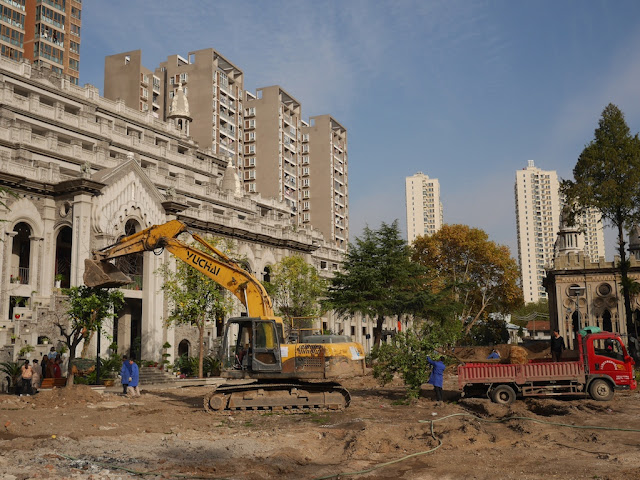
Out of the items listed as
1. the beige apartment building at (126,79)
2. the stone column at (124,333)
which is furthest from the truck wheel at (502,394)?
the beige apartment building at (126,79)

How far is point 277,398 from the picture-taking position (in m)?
19.4

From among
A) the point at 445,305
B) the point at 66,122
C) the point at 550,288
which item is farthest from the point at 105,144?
the point at 550,288

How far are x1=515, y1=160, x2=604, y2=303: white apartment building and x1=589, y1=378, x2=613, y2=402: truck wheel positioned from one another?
6936 inches

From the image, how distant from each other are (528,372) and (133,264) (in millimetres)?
25905

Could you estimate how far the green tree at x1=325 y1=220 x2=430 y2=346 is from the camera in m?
44.8

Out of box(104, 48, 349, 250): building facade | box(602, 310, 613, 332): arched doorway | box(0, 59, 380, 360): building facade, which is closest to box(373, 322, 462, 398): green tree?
box(0, 59, 380, 360): building facade

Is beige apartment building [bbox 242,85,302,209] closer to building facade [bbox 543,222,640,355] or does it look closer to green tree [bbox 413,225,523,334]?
green tree [bbox 413,225,523,334]

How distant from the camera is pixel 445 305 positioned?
4653 cm

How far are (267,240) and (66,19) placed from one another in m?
59.2

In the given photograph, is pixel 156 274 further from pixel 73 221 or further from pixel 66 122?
pixel 66 122

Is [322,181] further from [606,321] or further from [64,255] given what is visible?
[64,255]

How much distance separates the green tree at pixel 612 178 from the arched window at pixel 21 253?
3229cm

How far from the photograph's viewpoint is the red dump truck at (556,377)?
2025 centimetres

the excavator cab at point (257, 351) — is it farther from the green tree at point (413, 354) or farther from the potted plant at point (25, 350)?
the potted plant at point (25, 350)
